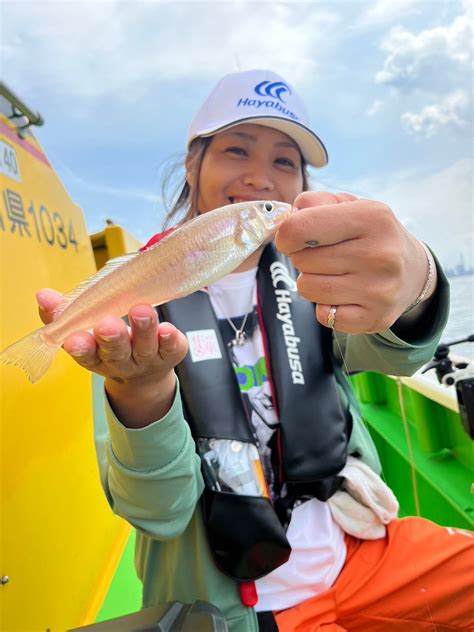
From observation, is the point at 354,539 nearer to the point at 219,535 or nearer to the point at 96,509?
the point at 219,535

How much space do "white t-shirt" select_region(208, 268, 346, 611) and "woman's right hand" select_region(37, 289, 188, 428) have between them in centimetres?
52

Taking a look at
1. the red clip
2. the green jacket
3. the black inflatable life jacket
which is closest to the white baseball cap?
the black inflatable life jacket

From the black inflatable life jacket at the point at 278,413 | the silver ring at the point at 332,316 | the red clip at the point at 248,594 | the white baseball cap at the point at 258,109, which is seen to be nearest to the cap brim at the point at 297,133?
the white baseball cap at the point at 258,109

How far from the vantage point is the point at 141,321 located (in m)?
0.77

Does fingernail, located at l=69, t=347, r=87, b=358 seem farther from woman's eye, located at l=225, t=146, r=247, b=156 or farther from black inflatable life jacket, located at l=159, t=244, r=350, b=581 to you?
woman's eye, located at l=225, t=146, r=247, b=156

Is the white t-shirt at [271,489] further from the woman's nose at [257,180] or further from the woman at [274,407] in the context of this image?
the woman's nose at [257,180]

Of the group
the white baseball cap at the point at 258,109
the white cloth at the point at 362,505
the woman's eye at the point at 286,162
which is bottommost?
the white cloth at the point at 362,505

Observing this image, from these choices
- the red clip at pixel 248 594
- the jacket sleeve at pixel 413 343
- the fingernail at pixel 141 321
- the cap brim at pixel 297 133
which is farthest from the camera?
the cap brim at pixel 297 133

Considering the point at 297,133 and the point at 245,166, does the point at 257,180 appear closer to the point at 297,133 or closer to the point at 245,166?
the point at 245,166

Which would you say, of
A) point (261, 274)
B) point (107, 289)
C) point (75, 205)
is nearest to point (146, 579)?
point (107, 289)

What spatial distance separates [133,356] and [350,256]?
48 centimetres

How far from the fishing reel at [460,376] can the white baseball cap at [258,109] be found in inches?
41.3

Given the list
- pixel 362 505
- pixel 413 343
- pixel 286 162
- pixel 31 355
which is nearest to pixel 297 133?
pixel 286 162

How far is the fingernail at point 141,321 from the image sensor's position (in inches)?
30.3
